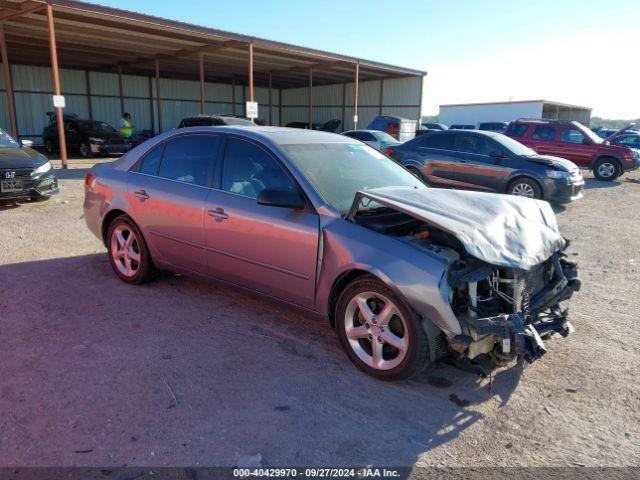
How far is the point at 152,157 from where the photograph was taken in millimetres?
4738

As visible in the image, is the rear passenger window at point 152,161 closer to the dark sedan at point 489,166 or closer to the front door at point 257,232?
the front door at point 257,232

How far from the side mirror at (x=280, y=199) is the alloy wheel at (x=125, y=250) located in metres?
1.94

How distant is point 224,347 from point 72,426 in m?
1.18

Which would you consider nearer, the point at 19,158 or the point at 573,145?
the point at 19,158

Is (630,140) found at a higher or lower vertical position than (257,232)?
higher

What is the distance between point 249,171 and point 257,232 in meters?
0.57

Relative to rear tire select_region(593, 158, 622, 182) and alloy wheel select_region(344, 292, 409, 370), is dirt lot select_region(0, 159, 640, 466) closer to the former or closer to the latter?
alloy wheel select_region(344, 292, 409, 370)

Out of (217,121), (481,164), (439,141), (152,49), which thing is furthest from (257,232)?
(152,49)

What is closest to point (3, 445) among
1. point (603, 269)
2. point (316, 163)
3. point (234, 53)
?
point (316, 163)

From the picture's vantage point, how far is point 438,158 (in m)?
10.4

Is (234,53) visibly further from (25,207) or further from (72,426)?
(72,426)

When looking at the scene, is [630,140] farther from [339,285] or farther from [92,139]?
[339,285]

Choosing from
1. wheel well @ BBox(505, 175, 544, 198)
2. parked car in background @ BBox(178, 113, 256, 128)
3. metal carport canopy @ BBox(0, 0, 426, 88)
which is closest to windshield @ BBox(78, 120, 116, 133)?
metal carport canopy @ BBox(0, 0, 426, 88)

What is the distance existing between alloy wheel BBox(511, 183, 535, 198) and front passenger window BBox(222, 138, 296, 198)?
7101 millimetres
